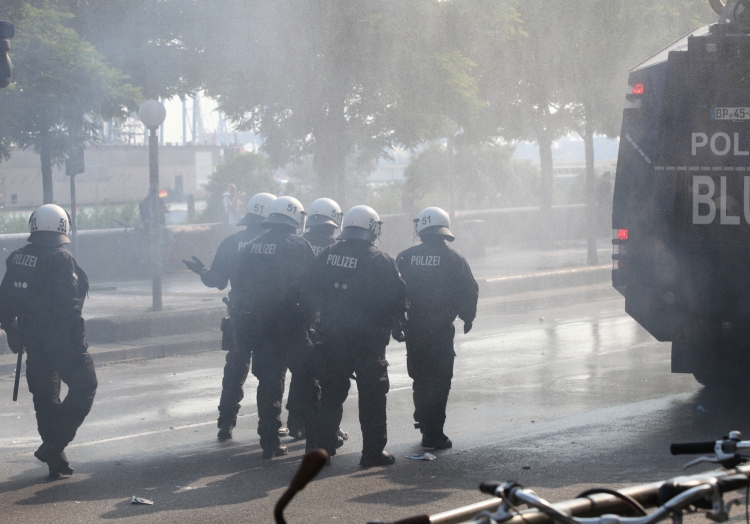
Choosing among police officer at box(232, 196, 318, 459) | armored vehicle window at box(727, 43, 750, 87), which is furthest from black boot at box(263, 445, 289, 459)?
armored vehicle window at box(727, 43, 750, 87)

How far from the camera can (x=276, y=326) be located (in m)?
6.87

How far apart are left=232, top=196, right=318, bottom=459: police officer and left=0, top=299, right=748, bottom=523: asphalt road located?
362 millimetres

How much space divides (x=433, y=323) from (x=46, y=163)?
10.6m

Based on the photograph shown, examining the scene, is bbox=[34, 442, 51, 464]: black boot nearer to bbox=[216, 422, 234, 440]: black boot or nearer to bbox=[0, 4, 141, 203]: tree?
bbox=[216, 422, 234, 440]: black boot

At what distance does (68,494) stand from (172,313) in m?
7.12

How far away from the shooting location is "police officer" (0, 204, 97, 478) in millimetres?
6391

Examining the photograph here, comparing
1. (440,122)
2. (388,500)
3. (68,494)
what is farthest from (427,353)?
(440,122)

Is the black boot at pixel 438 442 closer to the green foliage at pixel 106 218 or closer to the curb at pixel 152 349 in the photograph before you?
the curb at pixel 152 349

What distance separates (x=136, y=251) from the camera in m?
19.1

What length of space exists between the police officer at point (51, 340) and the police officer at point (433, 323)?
2.21 meters

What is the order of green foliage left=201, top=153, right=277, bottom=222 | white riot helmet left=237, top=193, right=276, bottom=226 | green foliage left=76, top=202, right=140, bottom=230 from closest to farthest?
white riot helmet left=237, top=193, right=276, bottom=226 → green foliage left=76, top=202, right=140, bottom=230 → green foliage left=201, top=153, right=277, bottom=222

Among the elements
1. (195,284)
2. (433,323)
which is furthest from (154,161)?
(433,323)

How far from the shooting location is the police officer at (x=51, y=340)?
252 inches

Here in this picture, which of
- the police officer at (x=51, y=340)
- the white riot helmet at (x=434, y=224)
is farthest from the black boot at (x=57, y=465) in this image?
the white riot helmet at (x=434, y=224)
